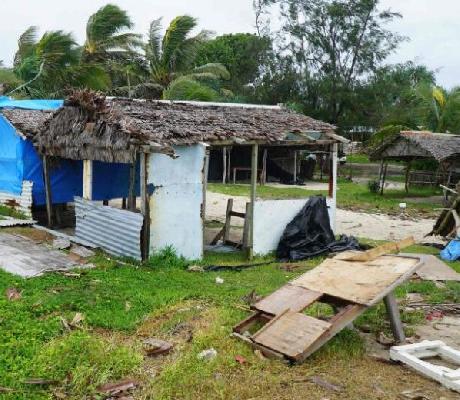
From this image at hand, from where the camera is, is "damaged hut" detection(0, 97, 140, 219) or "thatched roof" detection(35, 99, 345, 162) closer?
"thatched roof" detection(35, 99, 345, 162)

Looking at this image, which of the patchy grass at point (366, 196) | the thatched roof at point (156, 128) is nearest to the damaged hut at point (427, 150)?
the patchy grass at point (366, 196)

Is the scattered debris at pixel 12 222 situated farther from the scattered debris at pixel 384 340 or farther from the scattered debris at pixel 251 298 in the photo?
the scattered debris at pixel 384 340

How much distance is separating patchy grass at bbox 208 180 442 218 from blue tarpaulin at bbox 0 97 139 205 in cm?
661

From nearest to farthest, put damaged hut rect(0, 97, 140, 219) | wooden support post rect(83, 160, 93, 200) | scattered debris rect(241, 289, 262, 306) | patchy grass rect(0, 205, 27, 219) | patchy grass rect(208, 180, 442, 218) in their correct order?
1. scattered debris rect(241, 289, 262, 306)
2. wooden support post rect(83, 160, 93, 200)
3. damaged hut rect(0, 97, 140, 219)
4. patchy grass rect(0, 205, 27, 219)
5. patchy grass rect(208, 180, 442, 218)

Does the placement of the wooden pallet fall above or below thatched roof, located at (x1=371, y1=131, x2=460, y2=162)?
below

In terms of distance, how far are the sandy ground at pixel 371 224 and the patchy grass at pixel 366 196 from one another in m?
1.29

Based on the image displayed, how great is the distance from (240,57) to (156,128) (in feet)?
97.5

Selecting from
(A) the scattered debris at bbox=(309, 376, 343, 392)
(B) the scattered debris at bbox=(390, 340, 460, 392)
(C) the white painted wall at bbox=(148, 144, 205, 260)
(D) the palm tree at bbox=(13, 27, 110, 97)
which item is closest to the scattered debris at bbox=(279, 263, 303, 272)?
(C) the white painted wall at bbox=(148, 144, 205, 260)

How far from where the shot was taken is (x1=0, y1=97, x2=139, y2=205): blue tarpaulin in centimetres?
1331

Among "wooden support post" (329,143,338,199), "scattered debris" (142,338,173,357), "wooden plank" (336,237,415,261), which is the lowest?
"scattered debris" (142,338,173,357)

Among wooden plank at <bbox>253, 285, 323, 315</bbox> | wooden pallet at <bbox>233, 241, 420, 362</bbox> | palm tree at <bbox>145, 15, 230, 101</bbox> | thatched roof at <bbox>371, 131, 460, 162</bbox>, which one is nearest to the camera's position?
wooden pallet at <bbox>233, 241, 420, 362</bbox>

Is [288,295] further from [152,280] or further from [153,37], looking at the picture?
[153,37]

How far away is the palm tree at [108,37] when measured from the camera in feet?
73.8

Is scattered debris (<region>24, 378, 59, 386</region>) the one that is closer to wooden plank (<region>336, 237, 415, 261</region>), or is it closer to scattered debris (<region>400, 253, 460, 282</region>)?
wooden plank (<region>336, 237, 415, 261</region>)
